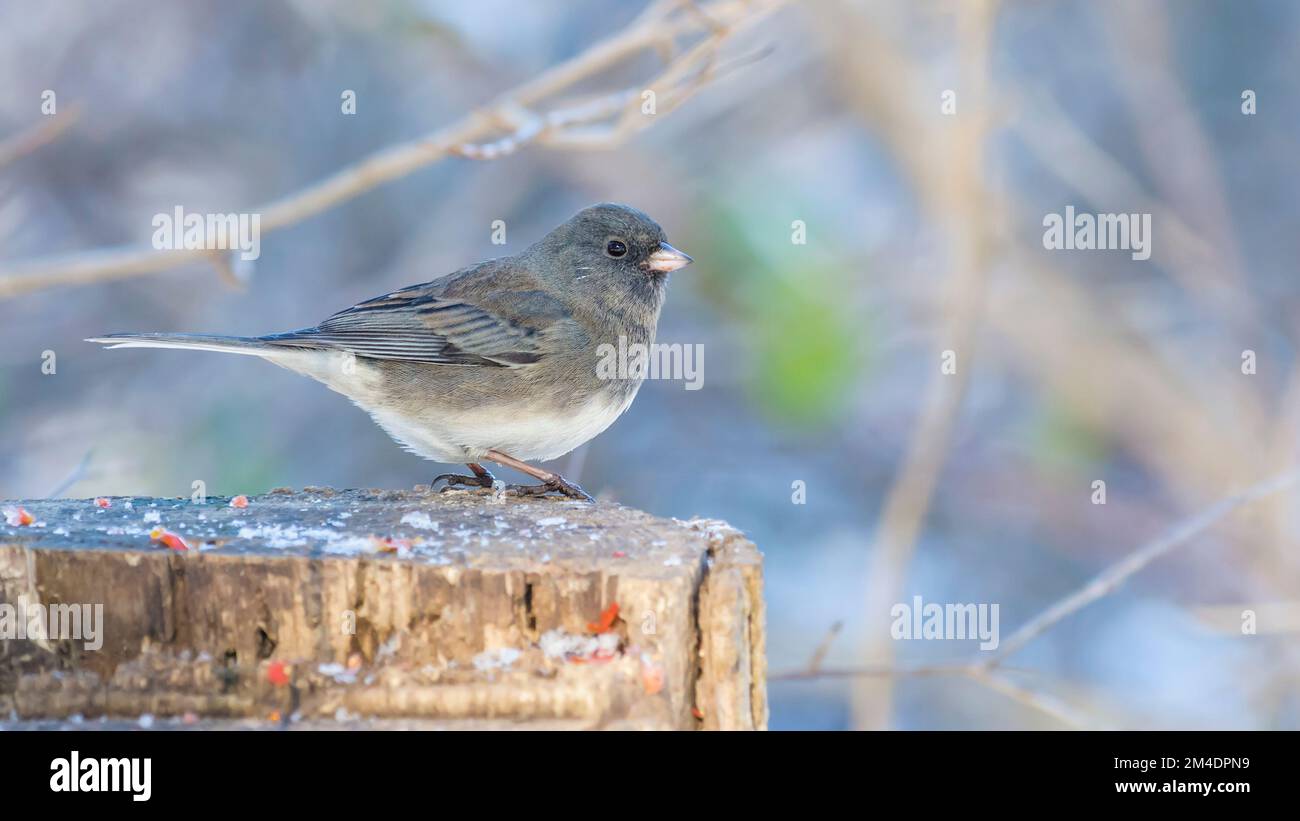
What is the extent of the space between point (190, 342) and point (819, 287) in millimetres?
2751

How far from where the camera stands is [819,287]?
17.3 ft

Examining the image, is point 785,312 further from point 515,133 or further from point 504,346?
point 504,346

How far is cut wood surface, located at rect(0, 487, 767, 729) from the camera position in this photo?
78.3 inches

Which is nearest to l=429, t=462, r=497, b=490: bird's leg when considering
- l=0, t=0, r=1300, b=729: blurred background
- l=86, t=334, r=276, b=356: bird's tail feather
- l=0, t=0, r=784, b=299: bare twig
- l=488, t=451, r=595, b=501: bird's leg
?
l=488, t=451, r=595, b=501: bird's leg

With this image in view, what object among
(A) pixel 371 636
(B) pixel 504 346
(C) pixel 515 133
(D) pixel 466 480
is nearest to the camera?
(A) pixel 371 636

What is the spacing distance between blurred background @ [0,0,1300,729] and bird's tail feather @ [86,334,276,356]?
6.10 ft

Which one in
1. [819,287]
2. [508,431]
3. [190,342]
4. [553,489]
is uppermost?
[819,287]

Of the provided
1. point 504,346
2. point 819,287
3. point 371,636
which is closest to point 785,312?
point 819,287

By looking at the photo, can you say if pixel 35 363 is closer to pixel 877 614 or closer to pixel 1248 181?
pixel 877 614

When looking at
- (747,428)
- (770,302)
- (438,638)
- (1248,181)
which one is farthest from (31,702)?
(1248,181)

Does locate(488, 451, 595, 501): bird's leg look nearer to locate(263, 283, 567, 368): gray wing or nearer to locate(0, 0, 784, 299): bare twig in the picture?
locate(263, 283, 567, 368): gray wing

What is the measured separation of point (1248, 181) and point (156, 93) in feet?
16.5

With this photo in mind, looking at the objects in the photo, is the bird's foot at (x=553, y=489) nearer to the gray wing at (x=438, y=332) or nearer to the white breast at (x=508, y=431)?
the white breast at (x=508, y=431)

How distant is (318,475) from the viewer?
566 cm
